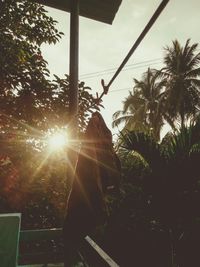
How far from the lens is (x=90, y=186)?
72.9 inches

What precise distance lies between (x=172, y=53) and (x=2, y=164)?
24286mm

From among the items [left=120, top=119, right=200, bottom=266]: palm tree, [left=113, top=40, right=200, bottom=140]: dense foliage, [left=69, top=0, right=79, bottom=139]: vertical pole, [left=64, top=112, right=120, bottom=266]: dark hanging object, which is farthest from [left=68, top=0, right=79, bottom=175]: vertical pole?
[left=113, top=40, right=200, bottom=140]: dense foliage

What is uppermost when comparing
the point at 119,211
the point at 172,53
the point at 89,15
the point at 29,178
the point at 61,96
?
the point at 172,53

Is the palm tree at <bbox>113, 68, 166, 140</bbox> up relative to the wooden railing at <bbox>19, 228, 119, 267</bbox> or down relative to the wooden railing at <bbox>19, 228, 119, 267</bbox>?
up

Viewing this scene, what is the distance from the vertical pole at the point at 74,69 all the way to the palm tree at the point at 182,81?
70.5 ft

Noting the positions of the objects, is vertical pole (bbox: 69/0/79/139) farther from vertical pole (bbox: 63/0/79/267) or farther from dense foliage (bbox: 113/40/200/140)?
dense foliage (bbox: 113/40/200/140)

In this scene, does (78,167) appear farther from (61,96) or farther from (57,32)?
(57,32)

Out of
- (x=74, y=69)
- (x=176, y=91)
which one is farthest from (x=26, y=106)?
(x=176, y=91)

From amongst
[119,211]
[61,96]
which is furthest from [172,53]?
[61,96]

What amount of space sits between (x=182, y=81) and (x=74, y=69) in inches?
905

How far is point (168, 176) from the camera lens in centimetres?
498

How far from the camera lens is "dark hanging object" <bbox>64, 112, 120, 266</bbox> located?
183 cm

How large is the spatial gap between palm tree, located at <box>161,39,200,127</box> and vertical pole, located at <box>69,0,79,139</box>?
21477 mm

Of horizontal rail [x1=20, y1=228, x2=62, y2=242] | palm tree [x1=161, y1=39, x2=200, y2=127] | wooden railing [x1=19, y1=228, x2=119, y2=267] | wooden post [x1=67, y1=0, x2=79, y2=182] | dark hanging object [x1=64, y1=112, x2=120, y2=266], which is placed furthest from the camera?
palm tree [x1=161, y1=39, x2=200, y2=127]
